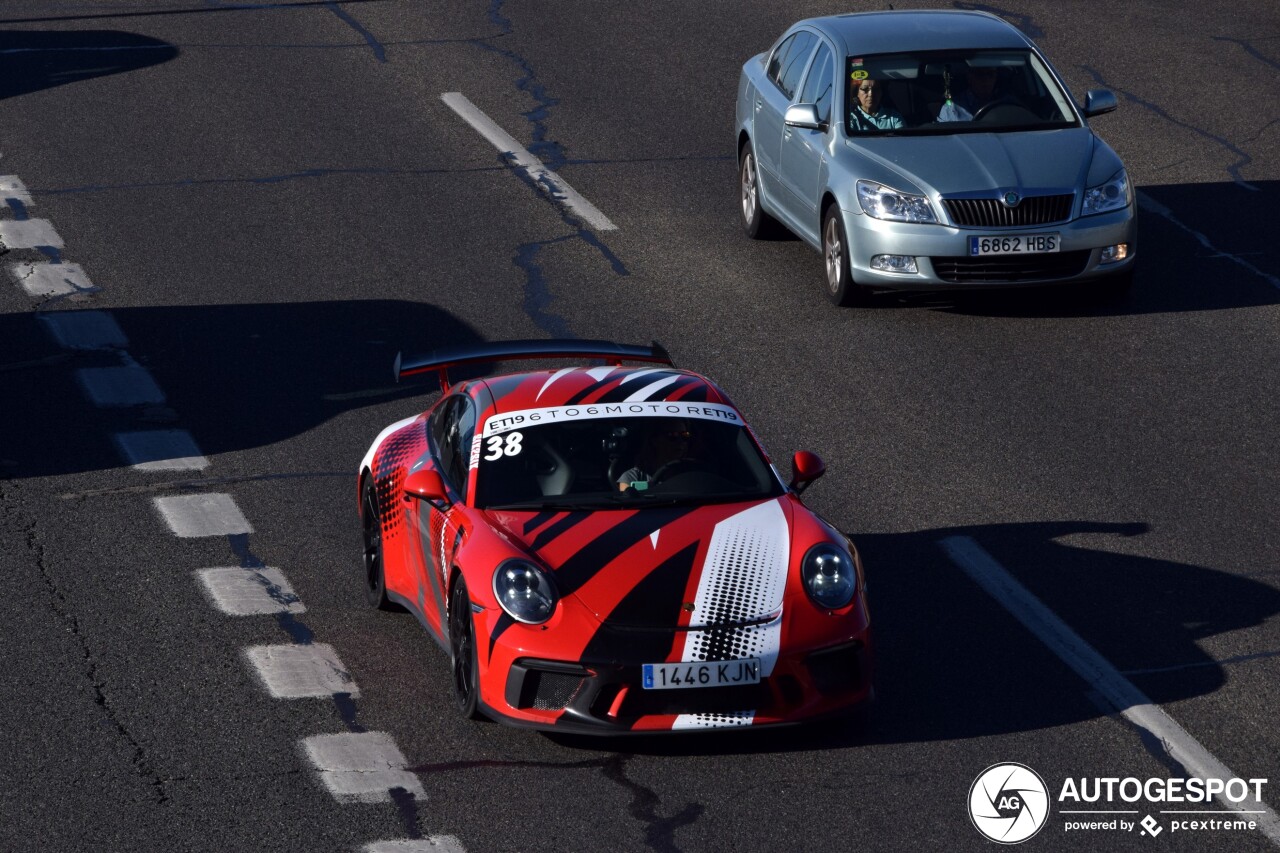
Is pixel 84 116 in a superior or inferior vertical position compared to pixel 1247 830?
inferior

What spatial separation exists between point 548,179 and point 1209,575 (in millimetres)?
9286

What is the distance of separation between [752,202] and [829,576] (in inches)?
337

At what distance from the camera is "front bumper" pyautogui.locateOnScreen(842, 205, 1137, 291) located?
13.6 metres

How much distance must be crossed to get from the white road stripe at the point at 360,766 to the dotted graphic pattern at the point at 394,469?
1.38 m

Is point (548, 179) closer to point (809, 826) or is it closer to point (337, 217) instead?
point (337, 217)

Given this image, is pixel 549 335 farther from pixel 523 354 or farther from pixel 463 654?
pixel 463 654

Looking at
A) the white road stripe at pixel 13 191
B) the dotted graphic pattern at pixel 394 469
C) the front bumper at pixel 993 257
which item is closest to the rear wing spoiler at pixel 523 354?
the dotted graphic pattern at pixel 394 469

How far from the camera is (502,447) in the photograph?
8.82 m

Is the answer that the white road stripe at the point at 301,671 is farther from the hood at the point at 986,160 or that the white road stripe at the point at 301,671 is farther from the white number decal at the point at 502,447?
the hood at the point at 986,160

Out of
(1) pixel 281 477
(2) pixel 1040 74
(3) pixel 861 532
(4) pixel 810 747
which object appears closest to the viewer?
(4) pixel 810 747

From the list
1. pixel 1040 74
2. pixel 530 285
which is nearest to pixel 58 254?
pixel 530 285

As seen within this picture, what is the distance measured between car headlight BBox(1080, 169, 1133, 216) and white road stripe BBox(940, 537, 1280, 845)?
4.31 m

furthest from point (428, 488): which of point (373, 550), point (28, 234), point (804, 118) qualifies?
point (28, 234)

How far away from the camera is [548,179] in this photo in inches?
701
